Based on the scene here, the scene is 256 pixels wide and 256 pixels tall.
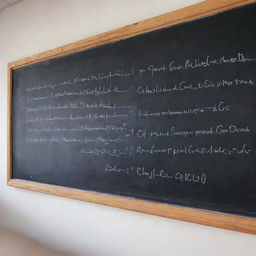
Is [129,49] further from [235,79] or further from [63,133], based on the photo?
[63,133]

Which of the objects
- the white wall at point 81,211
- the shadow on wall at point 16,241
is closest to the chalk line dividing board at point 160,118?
the white wall at point 81,211

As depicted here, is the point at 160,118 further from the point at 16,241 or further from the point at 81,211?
the point at 16,241

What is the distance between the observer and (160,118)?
1.38 meters

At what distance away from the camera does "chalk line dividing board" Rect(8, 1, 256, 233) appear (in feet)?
3.80

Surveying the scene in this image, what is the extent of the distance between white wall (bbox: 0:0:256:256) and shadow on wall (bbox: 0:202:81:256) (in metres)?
0.01

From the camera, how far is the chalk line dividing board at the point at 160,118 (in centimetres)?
116

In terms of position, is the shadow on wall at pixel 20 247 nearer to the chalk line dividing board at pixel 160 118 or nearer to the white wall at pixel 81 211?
the white wall at pixel 81 211

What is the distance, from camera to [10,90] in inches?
86.4

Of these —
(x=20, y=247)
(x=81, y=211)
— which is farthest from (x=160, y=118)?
(x=20, y=247)

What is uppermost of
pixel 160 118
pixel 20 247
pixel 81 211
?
pixel 160 118

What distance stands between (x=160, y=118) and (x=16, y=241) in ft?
4.81

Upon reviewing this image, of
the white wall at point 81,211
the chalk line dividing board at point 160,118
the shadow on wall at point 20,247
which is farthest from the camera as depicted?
the shadow on wall at point 20,247

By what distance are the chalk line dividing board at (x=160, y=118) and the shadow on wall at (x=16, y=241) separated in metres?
0.41

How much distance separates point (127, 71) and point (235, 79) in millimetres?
602
